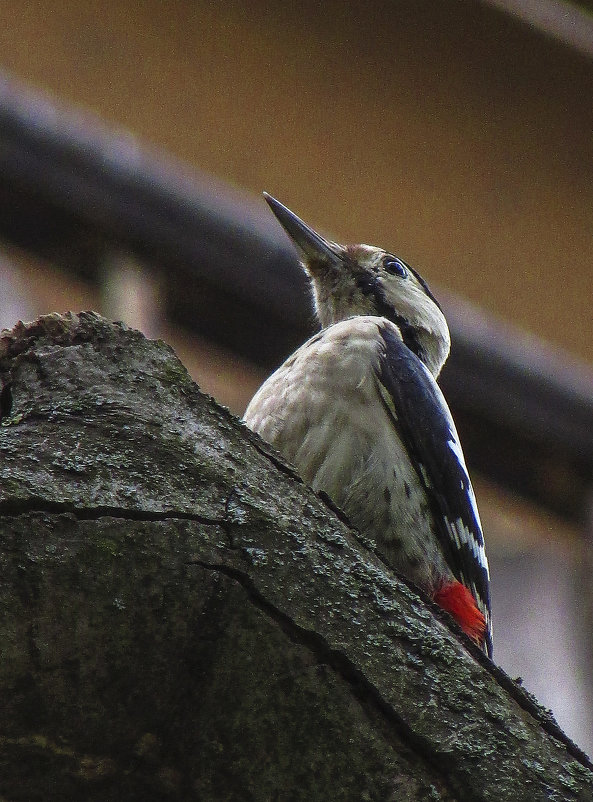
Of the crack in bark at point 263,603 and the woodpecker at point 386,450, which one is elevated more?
the woodpecker at point 386,450

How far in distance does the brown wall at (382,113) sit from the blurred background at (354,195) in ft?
0.05

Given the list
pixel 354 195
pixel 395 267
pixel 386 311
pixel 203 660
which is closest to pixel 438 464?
pixel 386 311

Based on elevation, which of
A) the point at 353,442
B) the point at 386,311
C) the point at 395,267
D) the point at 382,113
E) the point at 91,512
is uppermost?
the point at 382,113

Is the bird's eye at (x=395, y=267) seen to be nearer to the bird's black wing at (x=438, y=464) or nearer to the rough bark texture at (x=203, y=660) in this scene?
the bird's black wing at (x=438, y=464)

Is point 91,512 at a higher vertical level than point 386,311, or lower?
lower

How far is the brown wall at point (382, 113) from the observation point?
8.12 meters

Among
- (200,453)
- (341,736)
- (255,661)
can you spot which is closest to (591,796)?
(341,736)

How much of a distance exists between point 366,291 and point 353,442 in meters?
1.71

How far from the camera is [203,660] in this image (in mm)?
2023

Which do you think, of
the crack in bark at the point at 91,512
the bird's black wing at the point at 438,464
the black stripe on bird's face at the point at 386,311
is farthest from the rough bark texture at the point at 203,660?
the black stripe on bird's face at the point at 386,311

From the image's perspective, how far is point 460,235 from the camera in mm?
8883

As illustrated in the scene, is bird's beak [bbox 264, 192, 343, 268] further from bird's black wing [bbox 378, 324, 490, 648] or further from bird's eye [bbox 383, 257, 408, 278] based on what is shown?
bird's black wing [bbox 378, 324, 490, 648]

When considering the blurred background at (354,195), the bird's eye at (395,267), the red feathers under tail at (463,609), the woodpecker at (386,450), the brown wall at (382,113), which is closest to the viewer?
the red feathers under tail at (463,609)

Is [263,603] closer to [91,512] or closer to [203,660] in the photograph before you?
[203,660]
